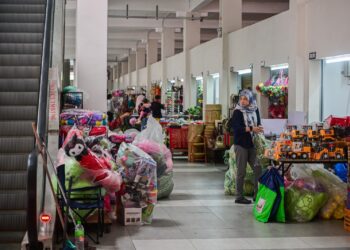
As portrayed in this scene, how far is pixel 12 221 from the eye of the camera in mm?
6230

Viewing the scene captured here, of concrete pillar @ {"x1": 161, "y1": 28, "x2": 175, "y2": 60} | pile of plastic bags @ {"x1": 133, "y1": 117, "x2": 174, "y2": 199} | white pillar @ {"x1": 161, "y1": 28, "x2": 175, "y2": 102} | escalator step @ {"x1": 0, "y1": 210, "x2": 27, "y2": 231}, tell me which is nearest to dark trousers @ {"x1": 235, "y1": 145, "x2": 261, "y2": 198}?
pile of plastic bags @ {"x1": 133, "y1": 117, "x2": 174, "y2": 199}

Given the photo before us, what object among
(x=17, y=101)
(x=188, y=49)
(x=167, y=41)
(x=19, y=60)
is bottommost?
(x=17, y=101)

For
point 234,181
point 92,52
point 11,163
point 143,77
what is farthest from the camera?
point 143,77

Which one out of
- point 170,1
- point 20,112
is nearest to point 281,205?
point 20,112

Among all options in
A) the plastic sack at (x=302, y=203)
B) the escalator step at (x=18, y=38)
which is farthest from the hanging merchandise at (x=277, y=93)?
the escalator step at (x=18, y=38)

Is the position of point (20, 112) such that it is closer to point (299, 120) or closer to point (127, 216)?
point (127, 216)

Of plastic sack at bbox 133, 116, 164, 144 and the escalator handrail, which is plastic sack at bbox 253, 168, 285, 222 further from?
the escalator handrail

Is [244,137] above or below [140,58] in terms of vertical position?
below

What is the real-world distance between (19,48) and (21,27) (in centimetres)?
61

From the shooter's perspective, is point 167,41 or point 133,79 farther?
point 133,79

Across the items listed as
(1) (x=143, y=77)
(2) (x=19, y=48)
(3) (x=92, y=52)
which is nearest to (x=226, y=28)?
(3) (x=92, y=52)

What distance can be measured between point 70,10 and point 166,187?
13.5m

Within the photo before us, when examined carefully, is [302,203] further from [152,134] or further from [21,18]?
[21,18]

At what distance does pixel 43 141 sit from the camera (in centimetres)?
551
